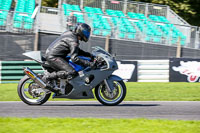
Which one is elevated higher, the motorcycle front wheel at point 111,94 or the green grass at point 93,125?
the motorcycle front wheel at point 111,94

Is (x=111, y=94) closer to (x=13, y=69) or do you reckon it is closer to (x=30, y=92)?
(x=30, y=92)

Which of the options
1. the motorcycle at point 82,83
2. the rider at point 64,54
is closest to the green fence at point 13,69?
the motorcycle at point 82,83

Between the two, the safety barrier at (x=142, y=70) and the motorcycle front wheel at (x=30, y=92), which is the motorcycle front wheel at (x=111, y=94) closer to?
the motorcycle front wheel at (x=30, y=92)

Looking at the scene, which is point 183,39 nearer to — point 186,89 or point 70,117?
point 186,89

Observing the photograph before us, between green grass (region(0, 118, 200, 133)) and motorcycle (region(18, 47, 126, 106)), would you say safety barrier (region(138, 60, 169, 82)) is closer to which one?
motorcycle (region(18, 47, 126, 106))

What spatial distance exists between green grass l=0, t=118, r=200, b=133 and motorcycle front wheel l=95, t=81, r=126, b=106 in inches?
63.5

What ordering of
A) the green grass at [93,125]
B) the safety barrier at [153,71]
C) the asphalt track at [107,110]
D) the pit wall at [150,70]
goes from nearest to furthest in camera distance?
the green grass at [93,125] → the asphalt track at [107,110] → the pit wall at [150,70] → the safety barrier at [153,71]

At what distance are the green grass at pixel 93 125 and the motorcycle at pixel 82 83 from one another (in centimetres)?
154

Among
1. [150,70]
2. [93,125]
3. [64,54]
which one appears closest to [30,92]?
[64,54]

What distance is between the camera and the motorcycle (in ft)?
25.9

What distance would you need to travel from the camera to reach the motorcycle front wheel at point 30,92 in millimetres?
7949

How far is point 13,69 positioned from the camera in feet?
48.3

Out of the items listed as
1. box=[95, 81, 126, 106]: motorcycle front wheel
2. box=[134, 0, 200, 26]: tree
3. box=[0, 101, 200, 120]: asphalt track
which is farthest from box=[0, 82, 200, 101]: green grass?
box=[134, 0, 200, 26]: tree

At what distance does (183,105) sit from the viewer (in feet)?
27.9
